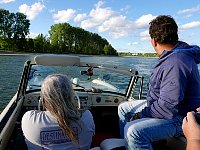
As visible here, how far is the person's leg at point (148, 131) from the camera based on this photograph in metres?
3.10

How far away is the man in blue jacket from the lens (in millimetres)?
3051

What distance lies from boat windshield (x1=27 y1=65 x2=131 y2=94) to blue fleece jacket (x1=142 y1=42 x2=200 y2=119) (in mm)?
2611

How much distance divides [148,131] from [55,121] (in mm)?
935

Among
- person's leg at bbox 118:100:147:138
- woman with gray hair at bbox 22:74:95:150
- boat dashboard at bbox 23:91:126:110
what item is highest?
woman with gray hair at bbox 22:74:95:150

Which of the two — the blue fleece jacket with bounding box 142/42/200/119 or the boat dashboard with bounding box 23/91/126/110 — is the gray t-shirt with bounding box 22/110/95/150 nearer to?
the blue fleece jacket with bounding box 142/42/200/119

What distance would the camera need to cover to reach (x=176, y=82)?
3.03 metres

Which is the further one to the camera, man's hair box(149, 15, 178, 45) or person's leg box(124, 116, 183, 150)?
man's hair box(149, 15, 178, 45)

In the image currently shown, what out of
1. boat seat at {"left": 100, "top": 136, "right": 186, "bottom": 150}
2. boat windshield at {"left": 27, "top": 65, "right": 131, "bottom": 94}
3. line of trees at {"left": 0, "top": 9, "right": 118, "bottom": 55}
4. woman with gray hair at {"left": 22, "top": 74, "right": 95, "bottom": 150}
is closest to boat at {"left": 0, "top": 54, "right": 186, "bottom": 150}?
boat windshield at {"left": 27, "top": 65, "right": 131, "bottom": 94}

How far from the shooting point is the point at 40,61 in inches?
189

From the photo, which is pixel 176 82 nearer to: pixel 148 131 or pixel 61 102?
pixel 148 131

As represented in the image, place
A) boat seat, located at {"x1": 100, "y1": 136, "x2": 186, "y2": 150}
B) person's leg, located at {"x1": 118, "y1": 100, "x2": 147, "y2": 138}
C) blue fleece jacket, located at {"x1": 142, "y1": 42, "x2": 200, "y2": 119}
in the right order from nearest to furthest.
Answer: blue fleece jacket, located at {"x1": 142, "y1": 42, "x2": 200, "y2": 119} < boat seat, located at {"x1": 100, "y1": 136, "x2": 186, "y2": 150} < person's leg, located at {"x1": 118, "y1": 100, "x2": 147, "y2": 138}

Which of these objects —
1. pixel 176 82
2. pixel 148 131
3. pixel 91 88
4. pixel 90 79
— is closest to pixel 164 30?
pixel 176 82

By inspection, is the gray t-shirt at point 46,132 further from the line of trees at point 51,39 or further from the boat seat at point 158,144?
the line of trees at point 51,39

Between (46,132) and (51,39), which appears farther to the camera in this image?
(51,39)
